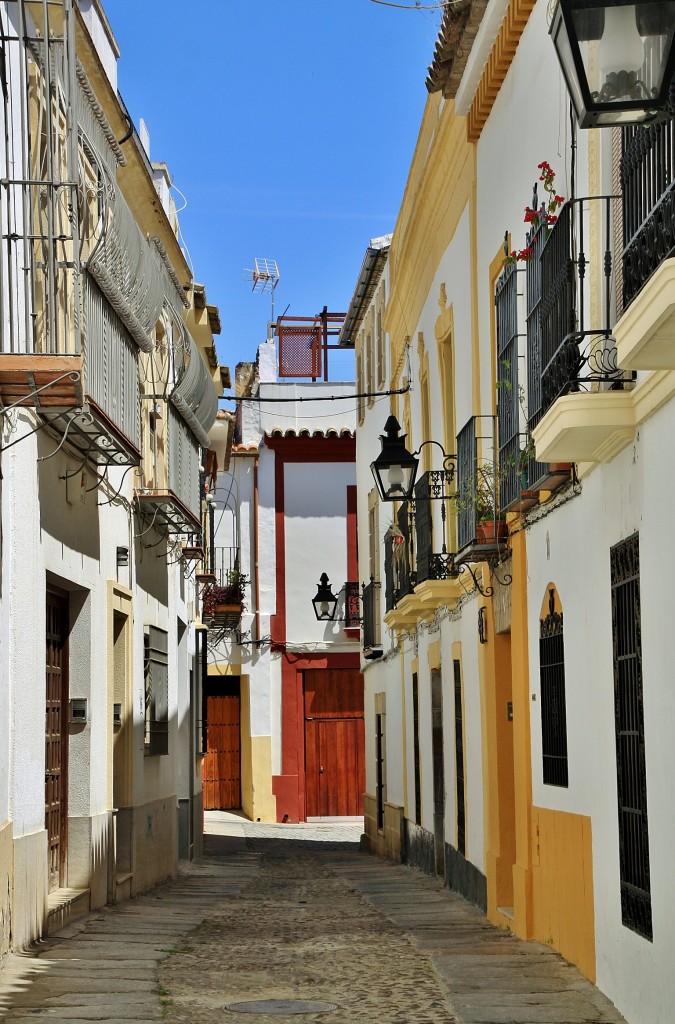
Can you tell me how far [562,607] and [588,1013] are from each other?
2.65 m

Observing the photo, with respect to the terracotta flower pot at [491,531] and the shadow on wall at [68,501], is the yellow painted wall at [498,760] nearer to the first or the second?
the terracotta flower pot at [491,531]

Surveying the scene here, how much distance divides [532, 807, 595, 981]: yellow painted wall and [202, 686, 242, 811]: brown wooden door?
20.6 meters

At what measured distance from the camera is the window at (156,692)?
49.0ft

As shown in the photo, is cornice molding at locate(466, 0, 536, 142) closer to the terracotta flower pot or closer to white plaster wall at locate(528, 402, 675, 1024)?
the terracotta flower pot

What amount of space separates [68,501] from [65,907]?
2.97 meters

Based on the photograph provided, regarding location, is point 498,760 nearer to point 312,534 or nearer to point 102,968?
point 102,968

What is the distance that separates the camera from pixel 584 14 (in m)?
4.59

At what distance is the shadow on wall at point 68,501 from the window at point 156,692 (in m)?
3.03

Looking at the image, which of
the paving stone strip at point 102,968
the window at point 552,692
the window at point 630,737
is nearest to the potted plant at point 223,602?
the paving stone strip at point 102,968

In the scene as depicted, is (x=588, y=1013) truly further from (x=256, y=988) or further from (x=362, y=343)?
(x=362, y=343)

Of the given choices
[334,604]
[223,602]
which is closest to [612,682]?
[223,602]

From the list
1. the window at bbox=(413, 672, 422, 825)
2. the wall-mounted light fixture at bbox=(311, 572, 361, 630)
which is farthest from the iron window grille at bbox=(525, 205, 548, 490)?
the wall-mounted light fixture at bbox=(311, 572, 361, 630)

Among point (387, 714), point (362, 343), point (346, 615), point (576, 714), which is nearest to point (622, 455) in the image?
point (576, 714)

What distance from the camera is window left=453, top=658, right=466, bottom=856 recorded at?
14172 millimetres
